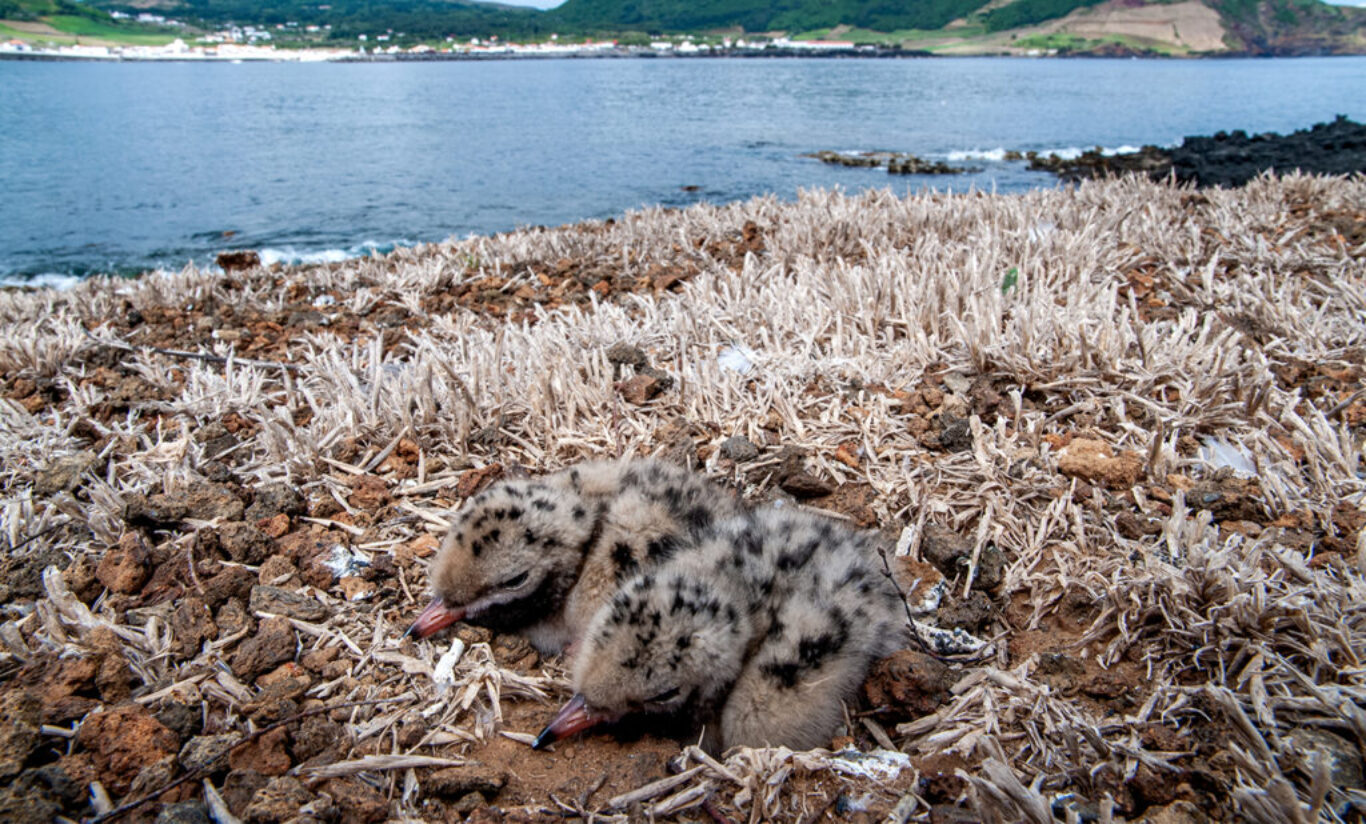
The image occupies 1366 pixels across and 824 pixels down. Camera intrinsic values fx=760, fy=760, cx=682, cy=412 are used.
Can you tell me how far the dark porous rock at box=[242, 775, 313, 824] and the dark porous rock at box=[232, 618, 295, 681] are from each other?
489mm

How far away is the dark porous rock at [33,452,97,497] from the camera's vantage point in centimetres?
309

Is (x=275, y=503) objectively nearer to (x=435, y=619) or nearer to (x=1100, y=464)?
(x=435, y=619)

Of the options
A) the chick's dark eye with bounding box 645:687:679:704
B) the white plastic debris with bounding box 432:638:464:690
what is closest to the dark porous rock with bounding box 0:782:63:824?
the white plastic debris with bounding box 432:638:464:690

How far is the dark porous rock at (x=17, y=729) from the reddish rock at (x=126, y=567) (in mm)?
533

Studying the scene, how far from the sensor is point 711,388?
353cm

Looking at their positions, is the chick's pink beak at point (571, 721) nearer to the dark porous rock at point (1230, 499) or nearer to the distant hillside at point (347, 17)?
the dark porous rock at point (1230, 499)

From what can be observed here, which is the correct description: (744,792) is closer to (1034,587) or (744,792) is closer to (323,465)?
(1034,587)

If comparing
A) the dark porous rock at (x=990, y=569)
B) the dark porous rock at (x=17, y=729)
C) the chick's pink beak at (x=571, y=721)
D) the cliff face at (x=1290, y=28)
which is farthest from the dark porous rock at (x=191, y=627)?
the cliff face at (x=1290, y=28)

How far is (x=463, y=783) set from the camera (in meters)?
1.94

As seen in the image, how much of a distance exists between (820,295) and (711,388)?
157cm

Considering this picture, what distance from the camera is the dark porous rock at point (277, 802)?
1.78 m

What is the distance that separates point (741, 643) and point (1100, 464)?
1.67 m

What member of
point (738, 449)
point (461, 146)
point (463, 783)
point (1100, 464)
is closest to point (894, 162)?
point (461, 146)

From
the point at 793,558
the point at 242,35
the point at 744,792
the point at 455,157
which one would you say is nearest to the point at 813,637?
the point at 793,558
